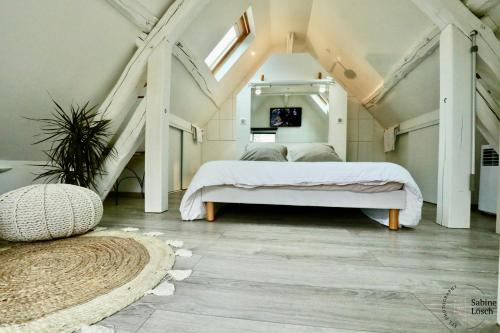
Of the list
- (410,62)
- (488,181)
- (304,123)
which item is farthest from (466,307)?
(304,123)

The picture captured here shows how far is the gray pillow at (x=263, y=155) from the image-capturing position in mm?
2896

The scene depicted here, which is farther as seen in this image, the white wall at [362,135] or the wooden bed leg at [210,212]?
the white wall at [362,135]

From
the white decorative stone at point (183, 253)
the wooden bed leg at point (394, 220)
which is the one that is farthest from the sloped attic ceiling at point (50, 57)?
the wooden bed leg at point (394, 220)

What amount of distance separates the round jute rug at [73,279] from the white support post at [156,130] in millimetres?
863

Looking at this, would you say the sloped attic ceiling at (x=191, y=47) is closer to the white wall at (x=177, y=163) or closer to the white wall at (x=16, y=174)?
the white wall at (x=16, y=174)

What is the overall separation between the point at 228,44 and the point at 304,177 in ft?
9.99

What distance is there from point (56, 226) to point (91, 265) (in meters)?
0.55

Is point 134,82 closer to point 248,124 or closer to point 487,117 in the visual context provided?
point 248,124

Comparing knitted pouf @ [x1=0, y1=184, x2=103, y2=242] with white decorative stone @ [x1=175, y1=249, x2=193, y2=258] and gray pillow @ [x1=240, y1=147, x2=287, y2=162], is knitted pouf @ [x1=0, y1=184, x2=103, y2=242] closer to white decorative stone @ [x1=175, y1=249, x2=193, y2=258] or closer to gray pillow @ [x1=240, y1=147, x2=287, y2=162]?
white decorative stone @ [x1=175, y1=249, x2=193, y2=258]

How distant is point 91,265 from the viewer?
1044mm

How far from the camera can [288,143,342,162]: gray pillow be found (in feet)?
9.31

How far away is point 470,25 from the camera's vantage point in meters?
1.81

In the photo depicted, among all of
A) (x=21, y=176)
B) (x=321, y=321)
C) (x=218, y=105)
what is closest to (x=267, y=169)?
(x=321, y=321)

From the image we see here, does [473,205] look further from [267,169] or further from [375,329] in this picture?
[375,329]
